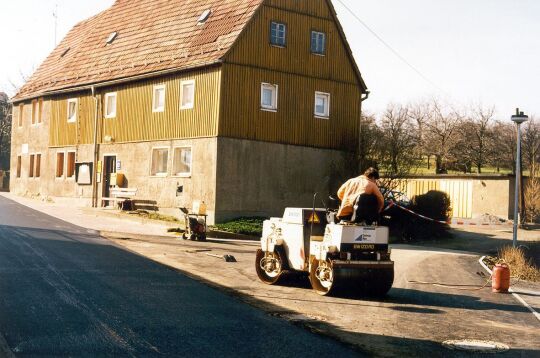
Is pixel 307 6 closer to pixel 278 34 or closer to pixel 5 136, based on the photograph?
pixel 278 34

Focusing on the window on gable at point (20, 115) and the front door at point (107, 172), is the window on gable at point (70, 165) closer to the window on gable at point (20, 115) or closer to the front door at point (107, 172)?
the front door at point (107, 172)

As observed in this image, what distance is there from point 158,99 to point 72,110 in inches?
314

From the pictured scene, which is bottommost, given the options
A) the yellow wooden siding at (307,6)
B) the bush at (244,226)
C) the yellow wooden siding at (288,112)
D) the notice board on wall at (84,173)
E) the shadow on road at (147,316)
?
the shadow on road at (147,316)

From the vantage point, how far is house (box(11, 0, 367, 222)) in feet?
91.4

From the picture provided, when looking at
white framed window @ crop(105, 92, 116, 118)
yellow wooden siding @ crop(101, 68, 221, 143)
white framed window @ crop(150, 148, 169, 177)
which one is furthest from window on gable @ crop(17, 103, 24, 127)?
white framed window @ crop(150, 148, 169, 177)

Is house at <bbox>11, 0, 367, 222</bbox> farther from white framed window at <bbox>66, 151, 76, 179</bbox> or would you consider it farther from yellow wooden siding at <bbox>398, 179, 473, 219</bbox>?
yellow wooden siding at <bbox>398, 179, 473, 219</bbox>

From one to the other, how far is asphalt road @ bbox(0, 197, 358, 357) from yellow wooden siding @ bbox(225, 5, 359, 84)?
14872 millimetres

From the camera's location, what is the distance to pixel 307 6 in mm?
30359

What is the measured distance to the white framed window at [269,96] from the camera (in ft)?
95.2

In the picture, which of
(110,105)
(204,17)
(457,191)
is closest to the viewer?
(204,17)

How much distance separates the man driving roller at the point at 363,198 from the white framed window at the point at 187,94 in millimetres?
17053

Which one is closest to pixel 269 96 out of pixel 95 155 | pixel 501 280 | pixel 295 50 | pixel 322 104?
pixel 295 50

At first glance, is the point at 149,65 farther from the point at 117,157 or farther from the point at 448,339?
the point at 448,339

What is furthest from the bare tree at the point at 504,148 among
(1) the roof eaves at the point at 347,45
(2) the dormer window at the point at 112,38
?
(2) the dormer window at the point at 112,38
